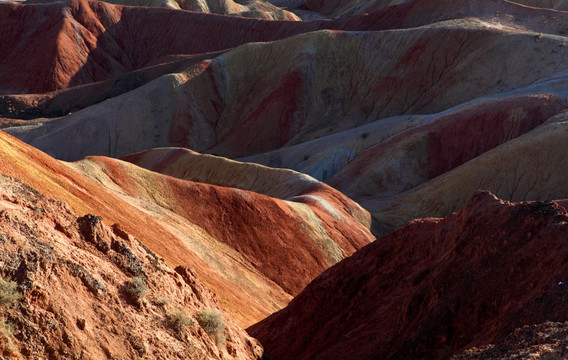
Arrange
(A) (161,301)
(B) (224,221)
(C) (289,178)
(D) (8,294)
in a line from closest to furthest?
(D) (8,294) → (A) (161,301) → (B) (224,221) → (C) (289,178)

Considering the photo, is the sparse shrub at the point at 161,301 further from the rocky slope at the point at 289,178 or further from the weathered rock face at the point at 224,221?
the weathered rock face at the point at 224,221

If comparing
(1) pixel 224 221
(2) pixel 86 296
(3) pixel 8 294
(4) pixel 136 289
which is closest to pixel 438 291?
(4) pixel 136 289

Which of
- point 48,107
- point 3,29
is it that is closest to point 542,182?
point 48,107

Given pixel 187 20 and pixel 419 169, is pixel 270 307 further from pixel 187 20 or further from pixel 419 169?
pixel 187 20

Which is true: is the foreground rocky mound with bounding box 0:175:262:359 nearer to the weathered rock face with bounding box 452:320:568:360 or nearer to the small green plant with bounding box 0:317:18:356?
the small green plant with bounding box 0:317:18:356

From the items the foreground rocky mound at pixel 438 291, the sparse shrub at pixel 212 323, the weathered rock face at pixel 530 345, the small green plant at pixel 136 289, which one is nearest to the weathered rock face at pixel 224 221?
the foreground rocky mound at pixel 438 291

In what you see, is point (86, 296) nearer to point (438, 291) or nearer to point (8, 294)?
point (8, 294)
